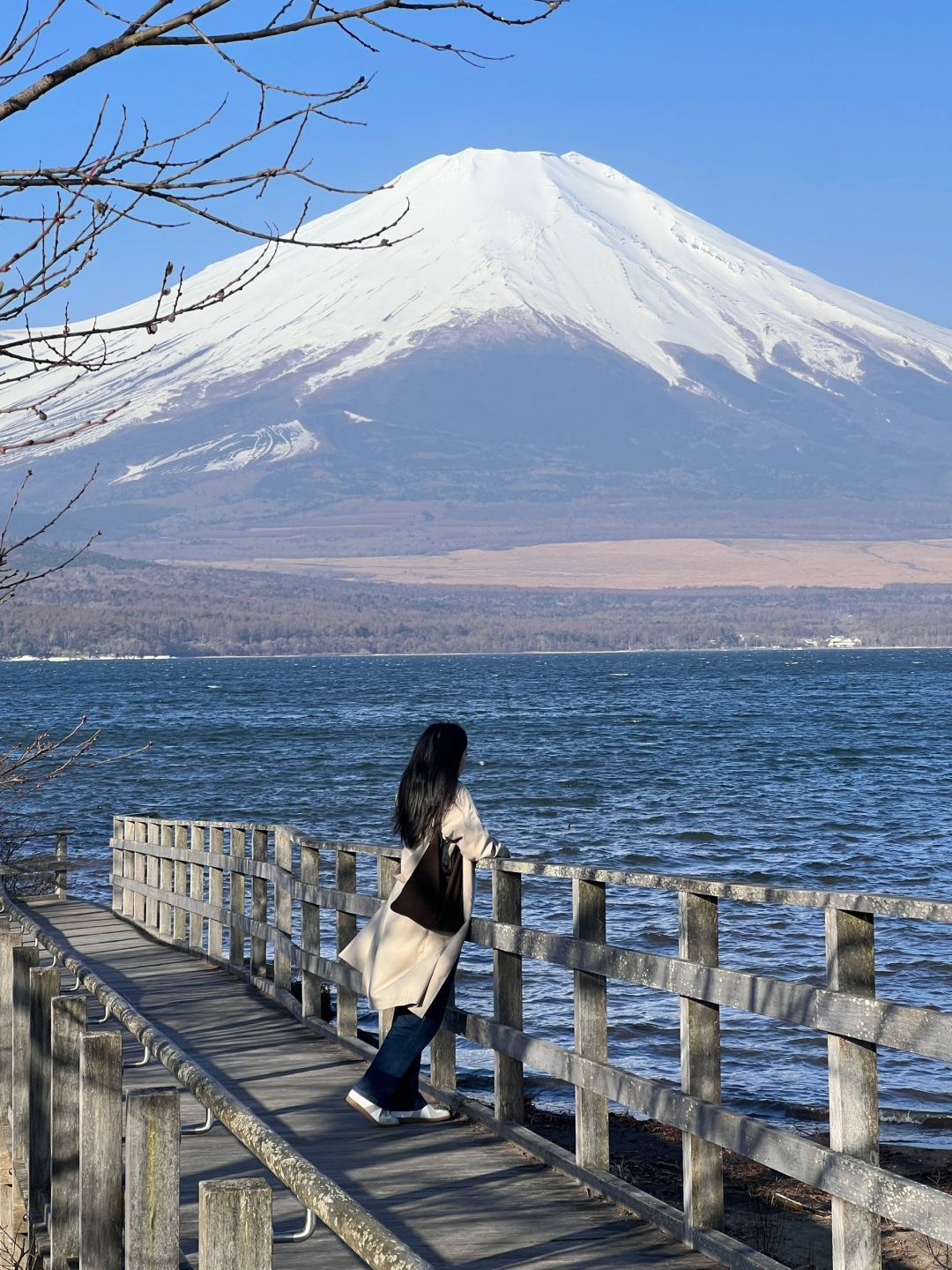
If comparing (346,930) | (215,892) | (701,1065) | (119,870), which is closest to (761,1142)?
(701,1065)

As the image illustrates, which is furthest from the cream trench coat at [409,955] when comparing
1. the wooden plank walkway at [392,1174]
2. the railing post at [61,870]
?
the railing post at [61,870]

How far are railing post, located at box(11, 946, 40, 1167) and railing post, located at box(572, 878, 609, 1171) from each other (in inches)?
79.9

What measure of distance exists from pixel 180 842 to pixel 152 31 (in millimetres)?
11398

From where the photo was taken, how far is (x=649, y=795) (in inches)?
1721

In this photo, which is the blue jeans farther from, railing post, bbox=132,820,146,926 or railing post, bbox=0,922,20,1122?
railing post, bbox=132,820,146,926

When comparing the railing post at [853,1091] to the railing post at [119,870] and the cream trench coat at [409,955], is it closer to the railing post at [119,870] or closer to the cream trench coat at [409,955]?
the cream trench coat at [409,955]

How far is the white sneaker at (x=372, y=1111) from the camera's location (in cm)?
674

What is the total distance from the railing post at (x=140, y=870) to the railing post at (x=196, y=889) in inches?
94.2

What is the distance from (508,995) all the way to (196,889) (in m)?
7.01

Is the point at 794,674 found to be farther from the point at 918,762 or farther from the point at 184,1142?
the point at 184,1142

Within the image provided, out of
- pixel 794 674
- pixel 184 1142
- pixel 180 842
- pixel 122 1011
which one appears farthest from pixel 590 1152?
pixel 794 674

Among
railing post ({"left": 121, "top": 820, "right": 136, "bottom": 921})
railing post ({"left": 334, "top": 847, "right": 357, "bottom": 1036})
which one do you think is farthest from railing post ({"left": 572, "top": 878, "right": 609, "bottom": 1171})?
railing post ({"left": 121, "top": 820, "right": 136, "bottom": 921})

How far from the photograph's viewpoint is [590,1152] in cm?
582

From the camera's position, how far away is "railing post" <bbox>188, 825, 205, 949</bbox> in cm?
1311
